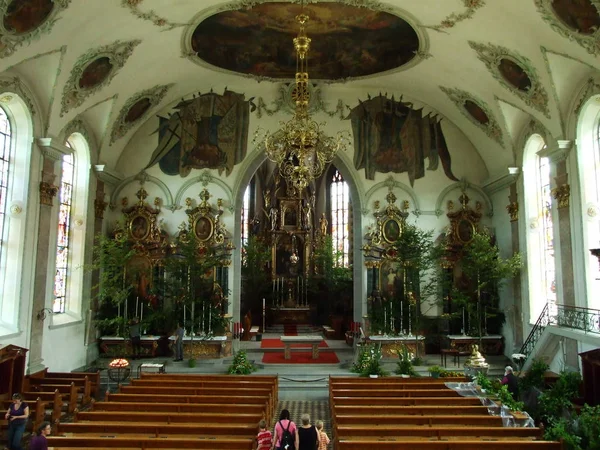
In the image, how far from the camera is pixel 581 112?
1387 centimetres

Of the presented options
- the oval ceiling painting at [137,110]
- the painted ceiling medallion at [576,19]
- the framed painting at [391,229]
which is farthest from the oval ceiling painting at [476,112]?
the oval ceiling painting at [137,110]

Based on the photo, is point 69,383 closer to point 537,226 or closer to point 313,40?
point 313,40

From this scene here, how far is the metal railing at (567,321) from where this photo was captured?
12695 millimetres

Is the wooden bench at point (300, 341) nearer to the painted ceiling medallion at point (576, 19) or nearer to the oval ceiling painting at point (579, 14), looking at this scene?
the painted ceiling medallion at point (576, 19)

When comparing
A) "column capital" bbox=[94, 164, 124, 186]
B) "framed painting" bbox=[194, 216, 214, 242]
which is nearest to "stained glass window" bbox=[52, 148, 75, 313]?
"column capital" bbox=[94, 164, 124, 186]

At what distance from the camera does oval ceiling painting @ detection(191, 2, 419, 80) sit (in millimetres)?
15414

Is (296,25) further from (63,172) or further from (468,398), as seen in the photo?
(468,398)

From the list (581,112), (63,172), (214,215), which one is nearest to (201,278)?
(214,215)

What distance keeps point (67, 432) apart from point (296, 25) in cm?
1297

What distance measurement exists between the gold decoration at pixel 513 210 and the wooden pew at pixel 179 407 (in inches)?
493

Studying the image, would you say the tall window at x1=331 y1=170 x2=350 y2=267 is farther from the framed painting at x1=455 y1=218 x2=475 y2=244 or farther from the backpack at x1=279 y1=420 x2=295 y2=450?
the backpack at x1=279 y1=420 x2=295 y2=450

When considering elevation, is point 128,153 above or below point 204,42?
below

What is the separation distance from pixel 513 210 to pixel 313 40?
30.1ft

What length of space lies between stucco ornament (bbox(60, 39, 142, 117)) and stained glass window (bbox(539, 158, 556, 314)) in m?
13.5
